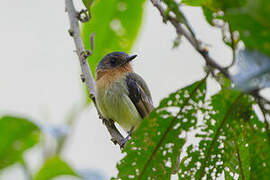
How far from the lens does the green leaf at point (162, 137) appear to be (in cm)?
153

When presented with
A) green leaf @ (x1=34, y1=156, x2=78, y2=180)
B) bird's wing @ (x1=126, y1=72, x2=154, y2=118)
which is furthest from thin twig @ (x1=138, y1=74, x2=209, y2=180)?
bird's wing @ (x1=126, y1=72, x2=154, y2=118)

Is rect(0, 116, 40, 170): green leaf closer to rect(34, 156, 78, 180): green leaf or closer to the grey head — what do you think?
rect(34, 156, 78, 180): green leaf

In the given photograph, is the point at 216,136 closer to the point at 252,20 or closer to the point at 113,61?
the point at 252,20

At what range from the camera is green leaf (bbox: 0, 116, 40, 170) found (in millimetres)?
2820

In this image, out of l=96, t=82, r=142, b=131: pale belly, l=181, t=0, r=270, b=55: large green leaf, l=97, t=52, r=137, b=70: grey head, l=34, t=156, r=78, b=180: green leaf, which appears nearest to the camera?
l=181, t=0, r=270, b=55: large green leaf

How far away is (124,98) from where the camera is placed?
4227mm

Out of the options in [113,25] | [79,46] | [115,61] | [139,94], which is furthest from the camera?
[115,61]

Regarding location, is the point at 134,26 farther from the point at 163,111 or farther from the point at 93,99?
the point at 163,111

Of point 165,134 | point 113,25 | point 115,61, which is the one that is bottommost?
point 165,134

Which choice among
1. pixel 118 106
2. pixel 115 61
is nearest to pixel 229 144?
pixel 118 106

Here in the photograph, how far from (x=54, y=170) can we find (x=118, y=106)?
1317 mm

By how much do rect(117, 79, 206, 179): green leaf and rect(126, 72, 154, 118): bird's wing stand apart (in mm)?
2534

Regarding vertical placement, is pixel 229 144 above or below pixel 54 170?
below

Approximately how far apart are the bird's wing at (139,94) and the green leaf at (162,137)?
8.31 feet
